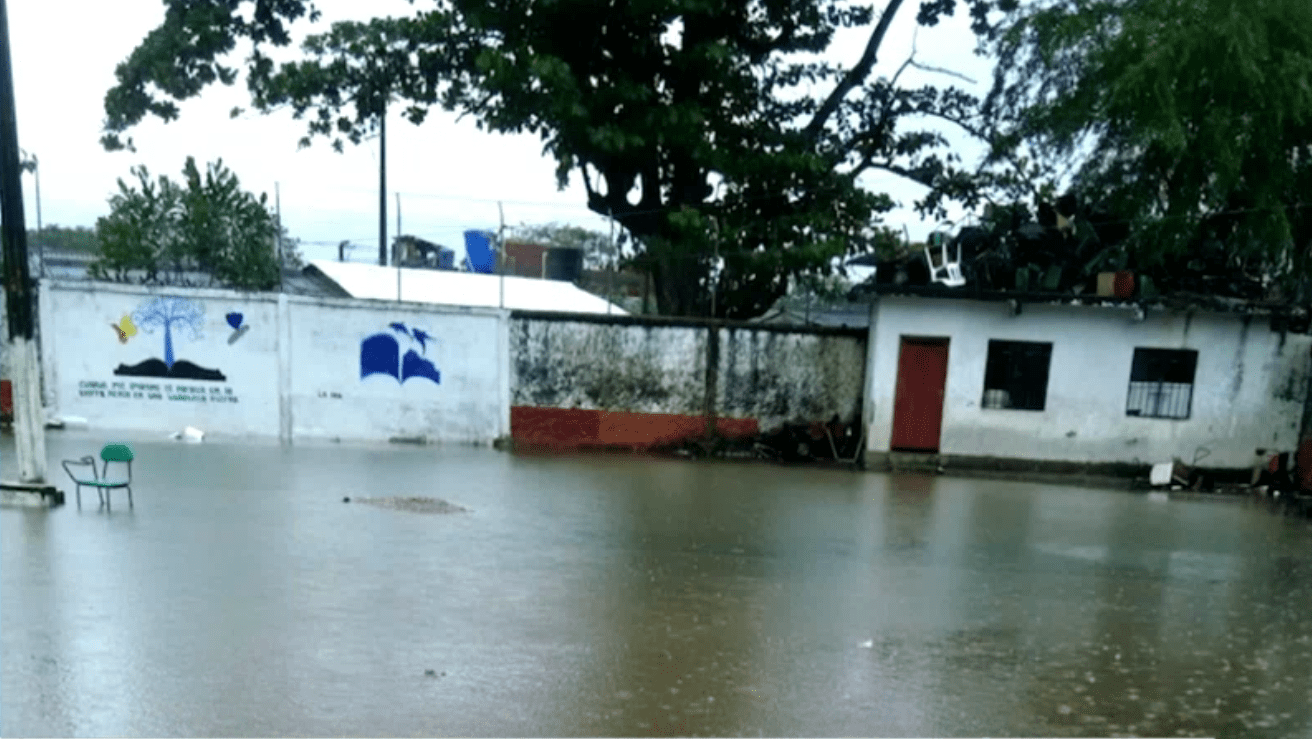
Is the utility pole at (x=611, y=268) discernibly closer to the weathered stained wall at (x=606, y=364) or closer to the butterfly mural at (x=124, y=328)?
the weathered stained wall at (x=606, y=364)

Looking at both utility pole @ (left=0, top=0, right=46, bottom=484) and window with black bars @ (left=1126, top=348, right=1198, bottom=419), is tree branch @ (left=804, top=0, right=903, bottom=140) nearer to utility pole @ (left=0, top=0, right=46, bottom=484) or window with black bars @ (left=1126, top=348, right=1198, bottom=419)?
window with black bars @ (left=1126, top=348, right=1198, bottom=419)

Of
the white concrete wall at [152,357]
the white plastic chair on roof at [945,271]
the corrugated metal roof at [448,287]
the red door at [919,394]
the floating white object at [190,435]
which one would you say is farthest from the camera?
the corrugated metal roof at [448,287]

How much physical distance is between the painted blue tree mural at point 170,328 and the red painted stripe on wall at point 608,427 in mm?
5197

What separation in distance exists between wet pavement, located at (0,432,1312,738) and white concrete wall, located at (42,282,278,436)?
15.1 ft

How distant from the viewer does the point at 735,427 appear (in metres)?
17.6

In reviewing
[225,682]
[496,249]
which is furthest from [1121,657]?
[496,249]

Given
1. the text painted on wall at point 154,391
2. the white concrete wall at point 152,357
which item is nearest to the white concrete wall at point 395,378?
the white concrete wall at point 152,357

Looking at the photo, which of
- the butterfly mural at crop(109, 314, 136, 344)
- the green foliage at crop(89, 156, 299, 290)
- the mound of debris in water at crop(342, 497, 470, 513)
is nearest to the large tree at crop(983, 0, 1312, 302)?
the mound of debris in water at crop(342, 497, 470, 513)

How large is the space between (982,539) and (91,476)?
33.6 feet

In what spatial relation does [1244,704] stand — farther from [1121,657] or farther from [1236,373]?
[1236,373]

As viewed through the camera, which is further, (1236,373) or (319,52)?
(319,52)

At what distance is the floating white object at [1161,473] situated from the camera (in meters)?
16.2

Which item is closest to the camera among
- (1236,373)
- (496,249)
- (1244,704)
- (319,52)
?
(1244,704)

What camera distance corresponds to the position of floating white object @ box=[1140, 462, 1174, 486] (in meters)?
16.2
